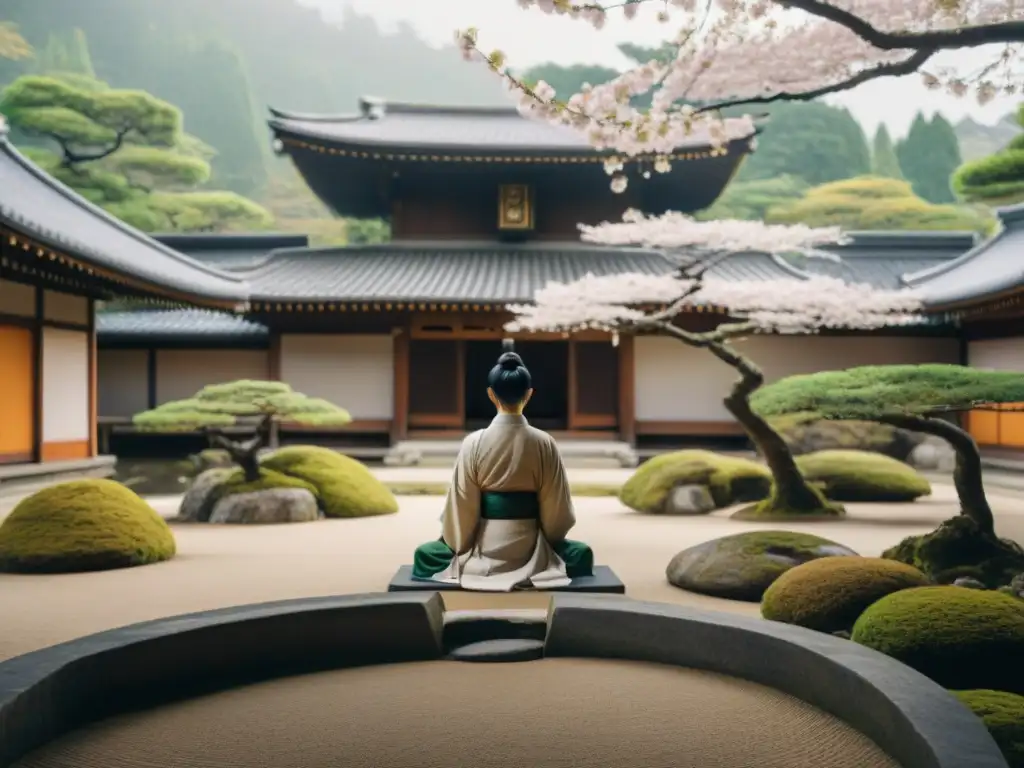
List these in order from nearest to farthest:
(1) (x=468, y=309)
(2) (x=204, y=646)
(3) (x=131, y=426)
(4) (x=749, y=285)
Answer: (2) (x=204, y=646)
(4) (x=749, y=285)
(1) (x=468, y=309)
(3) (x=131, y=426)

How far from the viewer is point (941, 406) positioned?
6.81m

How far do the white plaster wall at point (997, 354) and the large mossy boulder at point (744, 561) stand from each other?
10508 millimetres

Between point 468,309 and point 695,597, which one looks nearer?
point 695,597

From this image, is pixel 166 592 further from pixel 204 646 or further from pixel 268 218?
pixel 268 218

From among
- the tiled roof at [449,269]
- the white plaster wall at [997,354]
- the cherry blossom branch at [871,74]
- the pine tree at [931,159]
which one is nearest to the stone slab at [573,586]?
the cherry blossom branch at [871,74]

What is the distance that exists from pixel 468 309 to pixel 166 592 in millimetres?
10588

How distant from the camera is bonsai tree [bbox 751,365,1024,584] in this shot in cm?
641

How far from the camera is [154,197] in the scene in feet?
94.5

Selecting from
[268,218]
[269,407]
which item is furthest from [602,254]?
[268,218]

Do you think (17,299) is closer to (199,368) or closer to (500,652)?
(199,368)

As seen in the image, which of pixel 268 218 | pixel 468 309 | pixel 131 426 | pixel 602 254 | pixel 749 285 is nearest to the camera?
pixel 749 285

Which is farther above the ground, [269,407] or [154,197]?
[154,197]

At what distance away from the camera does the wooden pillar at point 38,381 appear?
12.0m

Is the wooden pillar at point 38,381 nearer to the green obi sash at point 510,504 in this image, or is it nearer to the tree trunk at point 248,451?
the tree trunk at point 248,451
